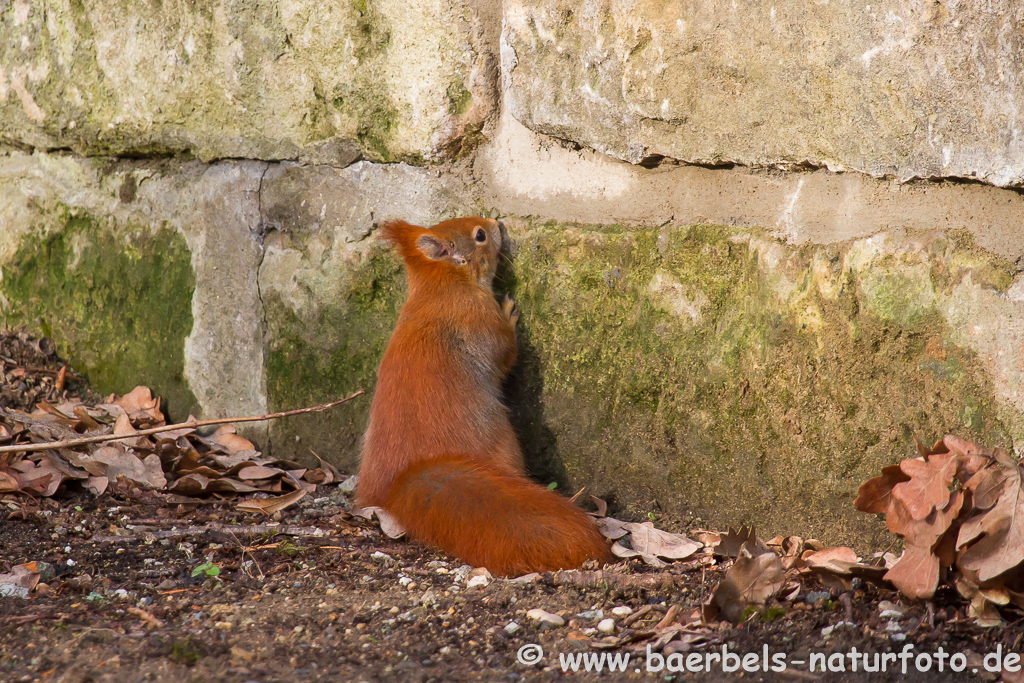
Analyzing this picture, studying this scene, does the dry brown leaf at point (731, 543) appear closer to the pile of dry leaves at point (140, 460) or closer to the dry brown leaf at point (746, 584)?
the dry brown leaf at point (746, 584)

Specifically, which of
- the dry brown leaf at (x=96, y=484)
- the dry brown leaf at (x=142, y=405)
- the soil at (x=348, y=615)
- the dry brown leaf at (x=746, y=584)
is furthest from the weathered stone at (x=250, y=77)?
the dry brown leaf at (x=746, y=584)

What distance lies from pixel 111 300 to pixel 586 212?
188 cm

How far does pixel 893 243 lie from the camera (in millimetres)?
2096

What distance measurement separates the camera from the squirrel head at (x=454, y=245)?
274cm

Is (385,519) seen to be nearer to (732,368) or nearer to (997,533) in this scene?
(732,368)

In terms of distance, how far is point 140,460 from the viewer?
294 centimetres

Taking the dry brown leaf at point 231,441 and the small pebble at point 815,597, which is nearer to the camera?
the small pebble at point 815,597

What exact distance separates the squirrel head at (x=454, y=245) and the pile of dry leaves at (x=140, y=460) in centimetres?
79

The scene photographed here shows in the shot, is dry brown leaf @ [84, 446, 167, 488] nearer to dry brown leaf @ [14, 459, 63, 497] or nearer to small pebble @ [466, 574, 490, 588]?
dry brown leaf @ [14, 459, 63, 497]

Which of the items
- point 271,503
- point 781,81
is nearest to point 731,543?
point 781,81

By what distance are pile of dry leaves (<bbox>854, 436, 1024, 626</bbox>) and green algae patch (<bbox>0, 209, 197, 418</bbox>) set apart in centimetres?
237

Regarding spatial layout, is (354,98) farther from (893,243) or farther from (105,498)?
(893,243)

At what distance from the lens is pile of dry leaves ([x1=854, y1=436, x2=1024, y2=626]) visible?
1.83m

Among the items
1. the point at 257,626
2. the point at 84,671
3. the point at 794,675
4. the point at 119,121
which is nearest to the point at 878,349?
the point at 794,675
